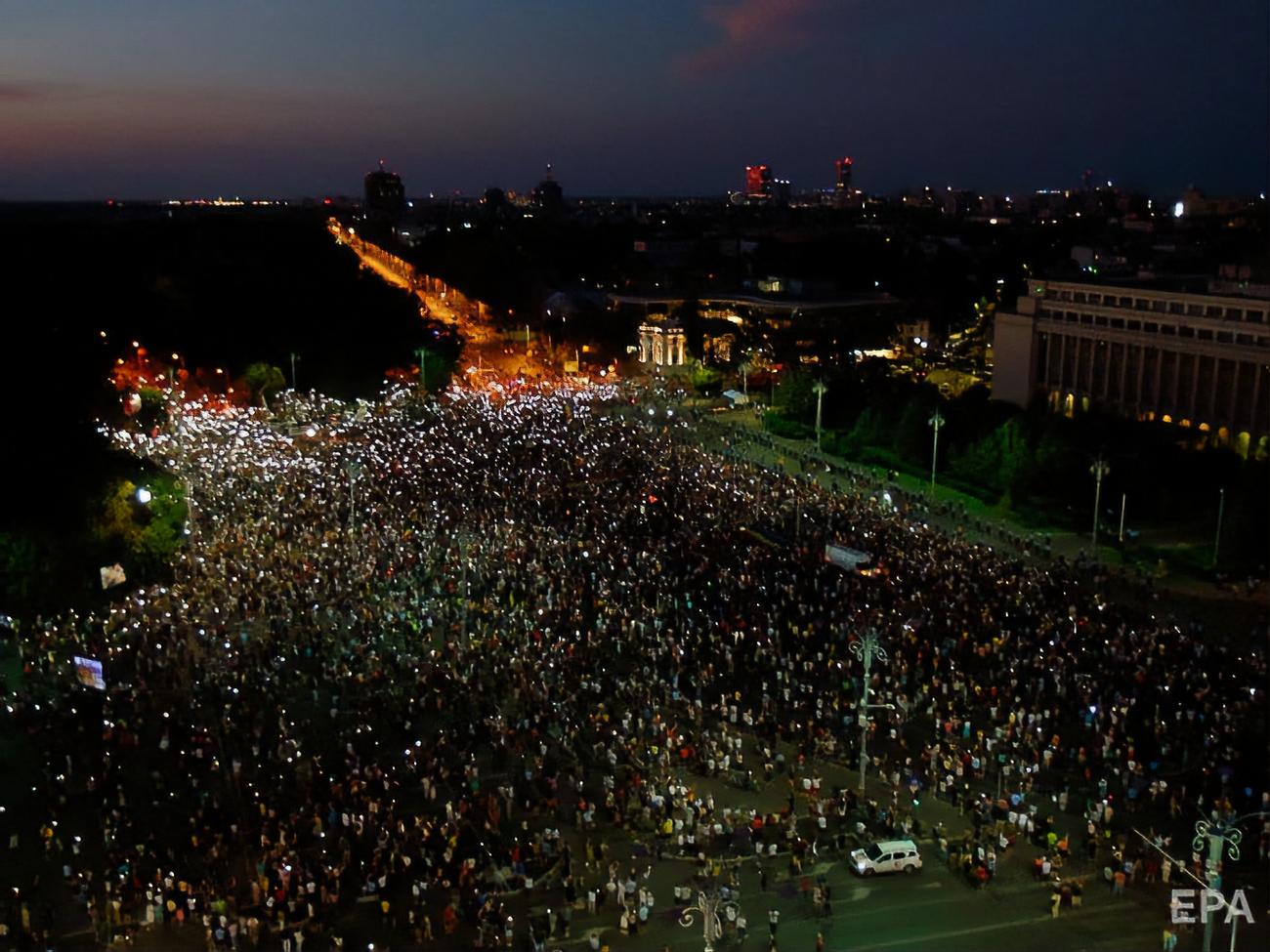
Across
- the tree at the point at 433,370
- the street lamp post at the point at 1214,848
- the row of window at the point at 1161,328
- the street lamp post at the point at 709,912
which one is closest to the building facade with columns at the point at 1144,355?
the row of window at the point at 1161,328

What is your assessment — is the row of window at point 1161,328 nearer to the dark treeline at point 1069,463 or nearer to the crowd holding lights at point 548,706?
the dark treeline at point 1069,463

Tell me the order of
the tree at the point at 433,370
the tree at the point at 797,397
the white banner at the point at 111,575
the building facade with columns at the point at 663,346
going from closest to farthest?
the white banner at the point at 111,575
the tree at the point at 797,397
the tree at the point at 433,370
the building facade with columns at the point at 663,346

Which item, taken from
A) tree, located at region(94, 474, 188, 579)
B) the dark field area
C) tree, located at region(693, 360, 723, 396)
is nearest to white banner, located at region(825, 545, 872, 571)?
tree, located at region(94, 474, 188, 579)

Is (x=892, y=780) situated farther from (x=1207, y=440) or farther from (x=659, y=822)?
(x=1207, y=440)

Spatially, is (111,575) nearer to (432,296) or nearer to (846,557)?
(846,557)

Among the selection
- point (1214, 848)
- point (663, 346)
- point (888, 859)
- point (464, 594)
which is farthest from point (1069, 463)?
point (663, 346)

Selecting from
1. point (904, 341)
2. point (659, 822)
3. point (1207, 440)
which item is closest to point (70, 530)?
point (659, 822)
